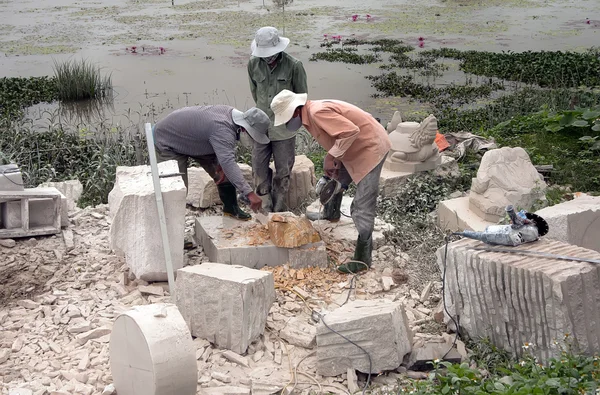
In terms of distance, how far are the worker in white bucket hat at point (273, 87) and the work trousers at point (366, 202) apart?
3.58 feet

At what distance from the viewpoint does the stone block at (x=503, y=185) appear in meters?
7.25

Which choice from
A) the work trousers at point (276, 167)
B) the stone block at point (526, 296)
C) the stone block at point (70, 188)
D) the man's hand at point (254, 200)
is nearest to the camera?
the stone block at point (526, 296)

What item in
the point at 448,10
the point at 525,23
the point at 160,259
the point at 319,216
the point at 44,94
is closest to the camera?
the point at 160,259

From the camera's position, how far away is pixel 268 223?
6605 millimetres

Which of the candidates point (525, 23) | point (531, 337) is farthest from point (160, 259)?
point (525, 23)

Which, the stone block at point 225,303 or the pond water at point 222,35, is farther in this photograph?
the pond water at point 222,35

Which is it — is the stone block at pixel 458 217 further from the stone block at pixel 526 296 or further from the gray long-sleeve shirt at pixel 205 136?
the gray long-sleeve shirt at pixel 205 136

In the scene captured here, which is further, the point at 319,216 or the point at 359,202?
the point at 319,216

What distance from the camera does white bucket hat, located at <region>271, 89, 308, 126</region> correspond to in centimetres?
635

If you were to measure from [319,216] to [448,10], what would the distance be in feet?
44.6

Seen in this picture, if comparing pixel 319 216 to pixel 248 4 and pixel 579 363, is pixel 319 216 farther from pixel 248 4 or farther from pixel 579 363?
pixel 248 4

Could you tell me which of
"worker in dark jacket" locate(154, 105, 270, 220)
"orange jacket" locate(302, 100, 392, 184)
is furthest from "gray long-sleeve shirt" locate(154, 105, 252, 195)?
"orange jacket" locate(302, 100, 392, 184)

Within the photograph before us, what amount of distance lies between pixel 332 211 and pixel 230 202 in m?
0.99

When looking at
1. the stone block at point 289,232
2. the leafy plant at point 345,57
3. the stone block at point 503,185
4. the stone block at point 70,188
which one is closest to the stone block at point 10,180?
the stone block at point 70,188
